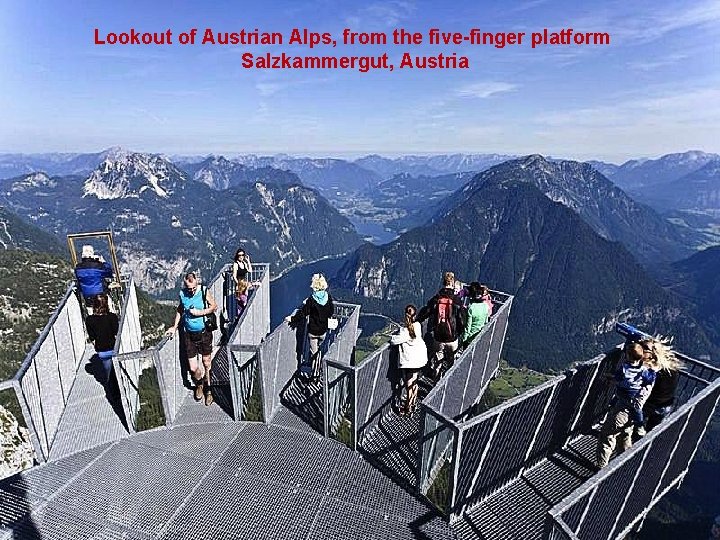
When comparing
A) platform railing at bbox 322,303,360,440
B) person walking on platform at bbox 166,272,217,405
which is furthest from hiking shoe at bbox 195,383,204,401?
platform railing at bbox 322,303,360,440

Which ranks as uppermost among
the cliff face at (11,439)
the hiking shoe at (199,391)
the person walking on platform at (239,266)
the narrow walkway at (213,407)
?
the person walking on platform at (239,266)

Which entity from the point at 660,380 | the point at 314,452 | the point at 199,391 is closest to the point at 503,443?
the point at 660,380

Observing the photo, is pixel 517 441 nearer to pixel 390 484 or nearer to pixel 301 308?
pixel 390 484

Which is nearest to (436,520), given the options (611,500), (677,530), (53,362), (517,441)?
(517,441)

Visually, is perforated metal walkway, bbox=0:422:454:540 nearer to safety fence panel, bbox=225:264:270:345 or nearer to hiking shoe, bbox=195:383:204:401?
hiking shoe, bbox=195:383:204:401

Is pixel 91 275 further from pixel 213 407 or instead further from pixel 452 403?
pixel 452 403

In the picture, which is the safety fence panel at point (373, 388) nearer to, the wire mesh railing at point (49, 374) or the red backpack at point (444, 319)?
the red backpack at point (444, 319)

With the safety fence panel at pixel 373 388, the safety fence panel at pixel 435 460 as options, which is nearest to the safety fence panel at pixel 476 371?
the safety fence panel at pixel 373 388
